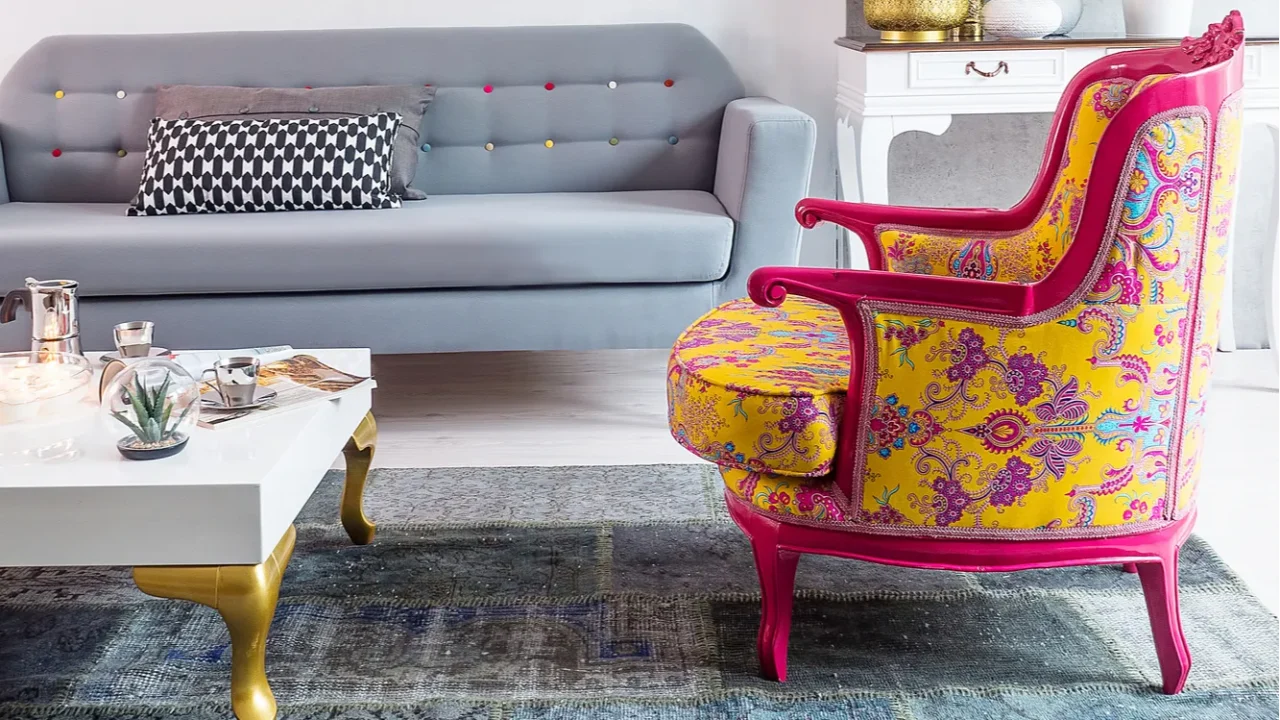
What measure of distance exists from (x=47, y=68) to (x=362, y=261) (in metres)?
1.28

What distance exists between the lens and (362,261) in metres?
2.48

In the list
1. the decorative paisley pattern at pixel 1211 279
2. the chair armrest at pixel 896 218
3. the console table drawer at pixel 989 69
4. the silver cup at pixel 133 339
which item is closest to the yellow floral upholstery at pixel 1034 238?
the chair armrest at pixel 896 218

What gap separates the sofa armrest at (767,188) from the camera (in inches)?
100

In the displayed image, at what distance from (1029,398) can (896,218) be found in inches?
24.9

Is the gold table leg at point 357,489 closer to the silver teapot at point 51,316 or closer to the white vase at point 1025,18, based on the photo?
the silver teapot at point 51,316

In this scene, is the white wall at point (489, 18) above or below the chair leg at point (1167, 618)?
above

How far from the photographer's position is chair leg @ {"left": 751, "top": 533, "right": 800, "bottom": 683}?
1.52m

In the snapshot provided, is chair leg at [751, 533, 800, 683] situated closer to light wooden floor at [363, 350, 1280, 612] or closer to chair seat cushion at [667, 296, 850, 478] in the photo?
chair seat cushion at [667, 296, 850, 478]

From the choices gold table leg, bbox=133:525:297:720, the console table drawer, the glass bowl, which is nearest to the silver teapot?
the glass bowl

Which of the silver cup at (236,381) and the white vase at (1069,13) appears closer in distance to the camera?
the silver cup at (236,381)

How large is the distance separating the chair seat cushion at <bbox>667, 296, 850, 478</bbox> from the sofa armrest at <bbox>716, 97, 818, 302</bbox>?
83 cm

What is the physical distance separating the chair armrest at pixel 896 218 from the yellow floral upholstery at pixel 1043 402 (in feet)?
1.57

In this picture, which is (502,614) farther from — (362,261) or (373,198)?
(373,198)

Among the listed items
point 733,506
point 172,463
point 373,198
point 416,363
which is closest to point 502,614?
point 733,506
